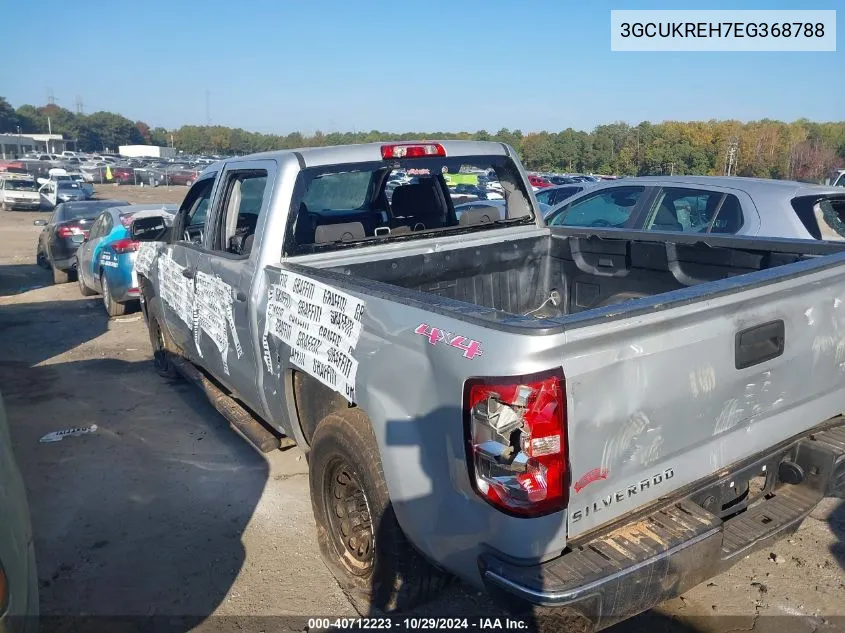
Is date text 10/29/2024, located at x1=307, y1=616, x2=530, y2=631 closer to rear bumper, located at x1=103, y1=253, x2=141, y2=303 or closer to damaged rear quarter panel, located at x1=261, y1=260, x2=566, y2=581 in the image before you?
damaged rear quarter panel, located at x1=261, y1=260, x2=566, y2=581

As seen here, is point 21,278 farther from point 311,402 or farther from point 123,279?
point 311,402

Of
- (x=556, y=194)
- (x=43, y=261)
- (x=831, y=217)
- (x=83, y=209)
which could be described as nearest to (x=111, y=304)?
(x=83, y=209)

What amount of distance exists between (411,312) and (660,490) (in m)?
1.13

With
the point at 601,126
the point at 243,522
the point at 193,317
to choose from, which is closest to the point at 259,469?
the point at 243,522

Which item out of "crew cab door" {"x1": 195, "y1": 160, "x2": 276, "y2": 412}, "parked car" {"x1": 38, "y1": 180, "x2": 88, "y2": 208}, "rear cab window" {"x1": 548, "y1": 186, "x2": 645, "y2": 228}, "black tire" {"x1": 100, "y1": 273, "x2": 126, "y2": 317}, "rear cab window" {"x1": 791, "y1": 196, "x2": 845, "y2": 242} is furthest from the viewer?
A: "parked car" {"x1": 38, "y1": 180, "x2": 88, "y2": 208}

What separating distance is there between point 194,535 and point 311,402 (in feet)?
3.80

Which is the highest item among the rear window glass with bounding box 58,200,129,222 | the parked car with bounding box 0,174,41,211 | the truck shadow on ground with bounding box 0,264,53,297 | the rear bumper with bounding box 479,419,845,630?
the parked car with bounding box 0,174,41,211

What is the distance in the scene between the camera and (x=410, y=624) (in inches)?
125

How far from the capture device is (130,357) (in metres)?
7.71

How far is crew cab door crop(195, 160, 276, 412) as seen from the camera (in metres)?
3.96

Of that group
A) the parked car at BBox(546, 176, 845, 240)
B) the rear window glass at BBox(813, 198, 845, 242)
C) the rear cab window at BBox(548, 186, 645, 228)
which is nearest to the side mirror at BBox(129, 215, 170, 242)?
the rear cab window at BBox(548, 186, 645, 228)

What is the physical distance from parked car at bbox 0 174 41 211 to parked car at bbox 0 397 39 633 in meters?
32.5

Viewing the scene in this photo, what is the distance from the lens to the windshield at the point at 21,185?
3103 centimetres

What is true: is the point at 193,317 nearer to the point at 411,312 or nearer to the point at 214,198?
the point at 214,198
